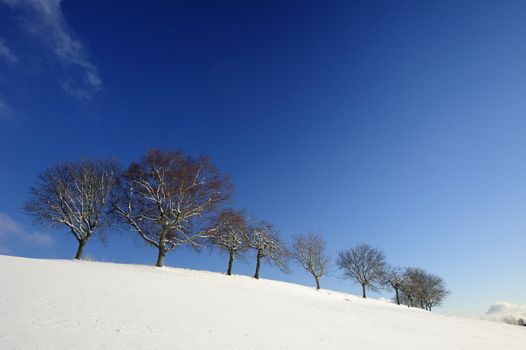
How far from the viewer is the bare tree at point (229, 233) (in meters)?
33.4

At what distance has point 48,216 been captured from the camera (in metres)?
30.1

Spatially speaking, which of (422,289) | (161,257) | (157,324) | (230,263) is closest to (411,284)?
(422,289)

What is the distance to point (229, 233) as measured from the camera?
120 ft

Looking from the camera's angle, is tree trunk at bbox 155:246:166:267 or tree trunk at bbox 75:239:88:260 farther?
tree trunk at bbox 75:239:88:260

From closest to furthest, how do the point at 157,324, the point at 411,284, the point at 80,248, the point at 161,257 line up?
the point at 157,324 → the point at 161,257 → the point at 80,248 → the point at 411,284

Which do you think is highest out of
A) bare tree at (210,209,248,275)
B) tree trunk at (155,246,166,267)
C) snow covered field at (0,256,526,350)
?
bare tree at (210,209,248,275)

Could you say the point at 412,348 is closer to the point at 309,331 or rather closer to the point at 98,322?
the point at 309,331

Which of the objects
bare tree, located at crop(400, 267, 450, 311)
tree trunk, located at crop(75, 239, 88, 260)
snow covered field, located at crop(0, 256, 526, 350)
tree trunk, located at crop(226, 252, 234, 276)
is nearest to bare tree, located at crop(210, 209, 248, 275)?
tree trunk, located at crop(226, 252, 234, 276)

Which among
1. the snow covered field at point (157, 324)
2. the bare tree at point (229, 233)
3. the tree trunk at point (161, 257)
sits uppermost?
the bare tree at point (229, 233)

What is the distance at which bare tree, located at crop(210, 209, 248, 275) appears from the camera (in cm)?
3341

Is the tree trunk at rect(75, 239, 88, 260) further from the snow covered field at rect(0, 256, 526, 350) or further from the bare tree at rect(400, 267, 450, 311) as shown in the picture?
the bare tree at rect(400, 267, 450, 311)

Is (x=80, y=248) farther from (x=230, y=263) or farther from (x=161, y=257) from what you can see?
(x=230, y=263)

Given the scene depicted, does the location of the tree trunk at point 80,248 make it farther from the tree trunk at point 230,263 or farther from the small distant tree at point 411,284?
the small distant tree at point 411,284

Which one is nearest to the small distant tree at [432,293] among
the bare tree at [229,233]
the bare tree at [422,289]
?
the bare tree at [422,289]
